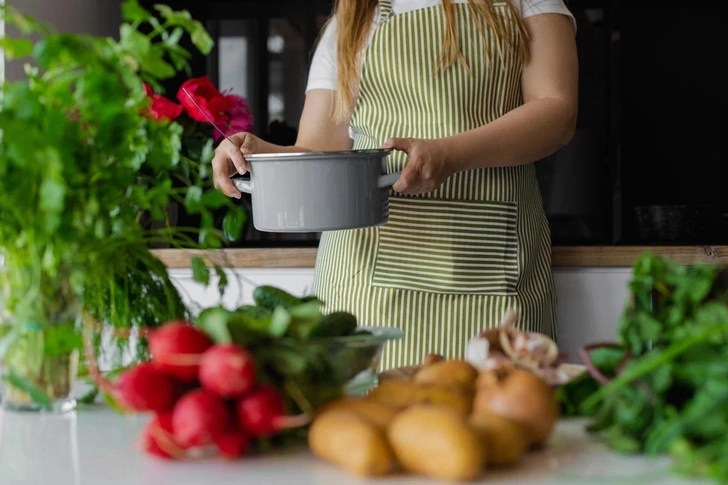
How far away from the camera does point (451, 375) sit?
2.35 feet

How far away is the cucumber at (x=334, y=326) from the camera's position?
722mm

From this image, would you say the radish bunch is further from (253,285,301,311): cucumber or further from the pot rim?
the pot rim

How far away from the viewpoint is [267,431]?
62 cm

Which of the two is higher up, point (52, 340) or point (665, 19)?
point (665, 19)

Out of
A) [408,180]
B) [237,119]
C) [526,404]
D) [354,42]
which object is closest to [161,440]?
[526,404]

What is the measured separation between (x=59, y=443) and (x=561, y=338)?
118cm

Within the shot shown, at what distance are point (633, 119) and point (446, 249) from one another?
0.74 meters

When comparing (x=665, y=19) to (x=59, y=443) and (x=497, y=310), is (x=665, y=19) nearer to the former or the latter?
(x=497, y=310)

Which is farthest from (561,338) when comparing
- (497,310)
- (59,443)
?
(59,443)

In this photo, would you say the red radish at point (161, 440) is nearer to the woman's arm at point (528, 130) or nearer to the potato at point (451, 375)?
the potato at point (451, 375)

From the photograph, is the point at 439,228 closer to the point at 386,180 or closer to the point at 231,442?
the point at 386,180

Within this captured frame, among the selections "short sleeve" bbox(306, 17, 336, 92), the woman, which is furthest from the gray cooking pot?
"short sleeve" bbox(306, 17, 336, 92)

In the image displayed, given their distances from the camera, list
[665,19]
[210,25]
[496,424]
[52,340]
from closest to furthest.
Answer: [496,424]
[52,340]
[665,19]
[210,25]

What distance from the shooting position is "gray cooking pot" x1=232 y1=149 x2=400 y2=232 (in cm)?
105
